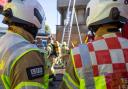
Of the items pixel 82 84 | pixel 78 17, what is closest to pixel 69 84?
pixel 82 84

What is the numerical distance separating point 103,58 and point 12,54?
2.22 ft

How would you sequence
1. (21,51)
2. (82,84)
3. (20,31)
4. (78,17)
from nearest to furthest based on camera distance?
(82,84), (21,51), (20,31), (78,17)

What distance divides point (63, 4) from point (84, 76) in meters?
36.0

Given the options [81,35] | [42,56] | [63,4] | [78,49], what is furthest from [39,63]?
[63,4]

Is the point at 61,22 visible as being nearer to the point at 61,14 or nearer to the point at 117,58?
the point at 61,14

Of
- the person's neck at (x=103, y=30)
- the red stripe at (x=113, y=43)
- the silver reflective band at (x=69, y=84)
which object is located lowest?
the silver reflective band at (x=69, y=84)

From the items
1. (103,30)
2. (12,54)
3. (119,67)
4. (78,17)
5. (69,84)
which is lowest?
(69,84)

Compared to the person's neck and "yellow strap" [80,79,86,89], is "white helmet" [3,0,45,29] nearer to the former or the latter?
the person's neck

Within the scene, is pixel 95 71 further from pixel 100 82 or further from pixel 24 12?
pixel 24 12

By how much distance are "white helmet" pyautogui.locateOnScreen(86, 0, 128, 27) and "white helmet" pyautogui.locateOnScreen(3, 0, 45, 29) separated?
1.63 ft

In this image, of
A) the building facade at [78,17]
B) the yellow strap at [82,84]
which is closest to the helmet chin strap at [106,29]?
the yellow strap at [82,84]

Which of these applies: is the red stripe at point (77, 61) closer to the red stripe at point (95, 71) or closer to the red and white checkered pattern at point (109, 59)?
the red and white checkered pattern at point (109, 59)

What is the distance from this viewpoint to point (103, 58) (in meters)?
2.91

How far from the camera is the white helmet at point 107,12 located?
3.03 metres
